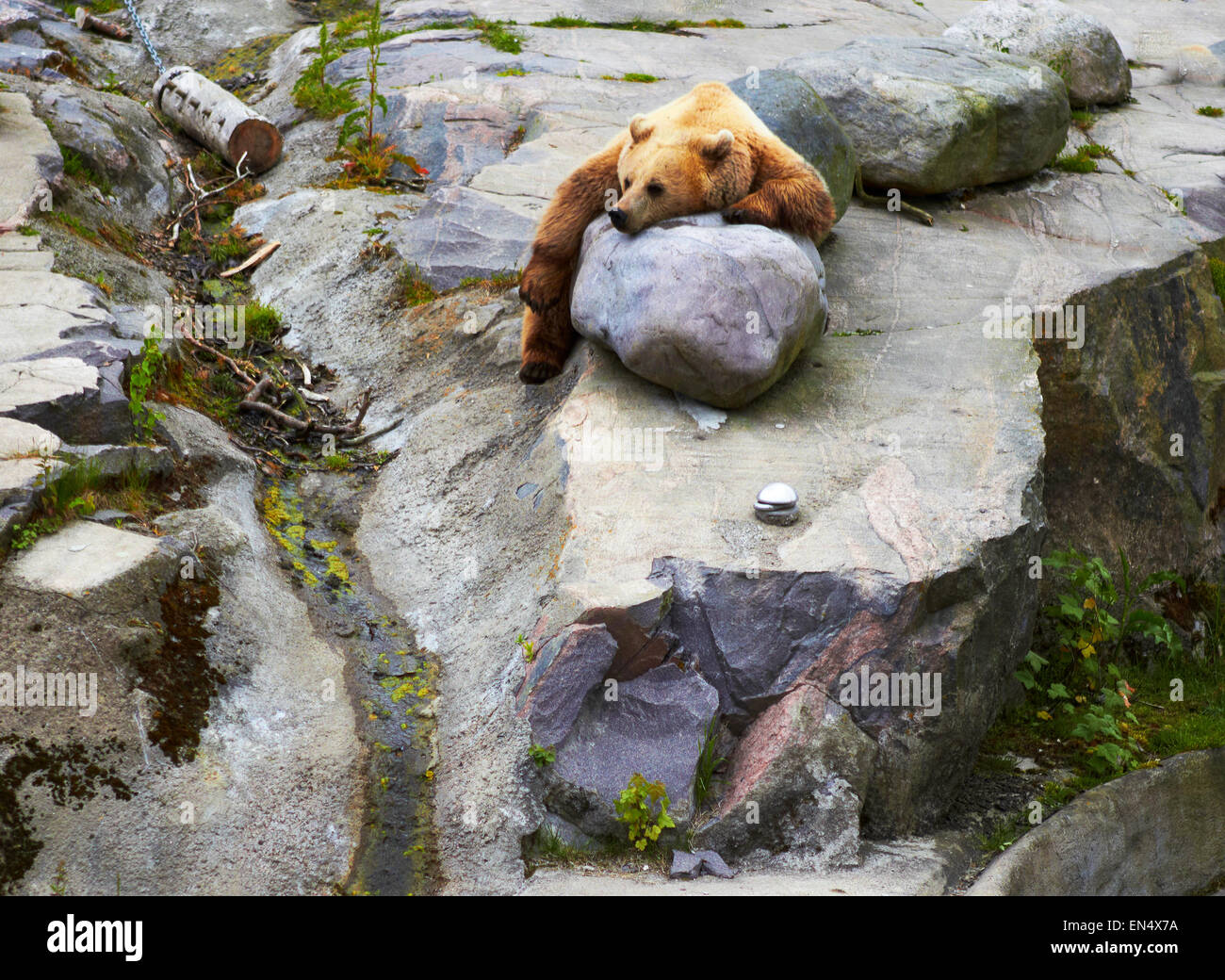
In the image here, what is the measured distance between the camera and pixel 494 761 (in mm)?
4645

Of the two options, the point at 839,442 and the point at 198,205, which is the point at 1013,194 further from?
the point at 198,205

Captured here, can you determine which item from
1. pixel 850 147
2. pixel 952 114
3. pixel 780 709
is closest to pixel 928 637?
pixel 780 709

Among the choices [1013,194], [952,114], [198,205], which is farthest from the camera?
[198,205]

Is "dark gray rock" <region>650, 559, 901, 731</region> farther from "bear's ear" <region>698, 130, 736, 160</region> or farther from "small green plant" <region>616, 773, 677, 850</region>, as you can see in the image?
"bear's ear" <region>698, 130, 736, 160</region>

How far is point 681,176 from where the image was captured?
5926mm

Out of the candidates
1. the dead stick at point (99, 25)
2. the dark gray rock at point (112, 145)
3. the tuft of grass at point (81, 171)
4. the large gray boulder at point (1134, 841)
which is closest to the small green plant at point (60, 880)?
the large gray boulder at point (1134, 841)

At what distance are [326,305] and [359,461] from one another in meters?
2.11

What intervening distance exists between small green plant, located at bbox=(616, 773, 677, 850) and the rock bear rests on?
9.64 ft

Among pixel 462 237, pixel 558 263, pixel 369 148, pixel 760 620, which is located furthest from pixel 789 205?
pixel 369 148

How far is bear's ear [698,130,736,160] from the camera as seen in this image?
5938 mm

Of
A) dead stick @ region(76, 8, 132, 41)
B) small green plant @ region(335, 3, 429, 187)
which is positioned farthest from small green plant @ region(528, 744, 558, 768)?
dead stick @ region(76, 8, 132, 41)

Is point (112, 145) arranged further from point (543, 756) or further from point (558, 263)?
point (543, 756)

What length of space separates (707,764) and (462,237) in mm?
5247

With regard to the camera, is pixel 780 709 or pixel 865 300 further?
pixel 865 300
